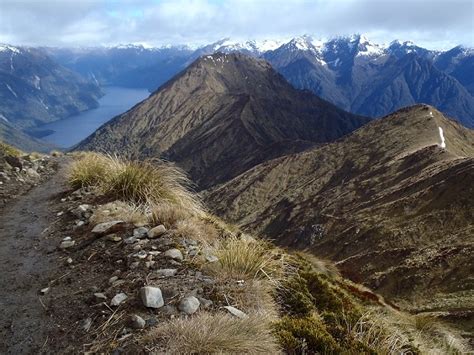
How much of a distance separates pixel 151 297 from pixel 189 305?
0.46 meters

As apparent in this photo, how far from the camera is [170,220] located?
26.9 ft

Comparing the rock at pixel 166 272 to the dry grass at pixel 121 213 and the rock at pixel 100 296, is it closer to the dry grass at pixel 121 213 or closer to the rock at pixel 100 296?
the rock at pixel 100 296

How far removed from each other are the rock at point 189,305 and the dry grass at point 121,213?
9.96 feet

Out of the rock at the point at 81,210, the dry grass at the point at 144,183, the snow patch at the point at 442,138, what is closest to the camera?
the rock at the point at 81,210

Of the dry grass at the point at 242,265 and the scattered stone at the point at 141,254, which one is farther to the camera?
the scattered stone at the point at 141,254

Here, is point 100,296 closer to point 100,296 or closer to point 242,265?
point 100,296

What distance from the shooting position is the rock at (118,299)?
221 inches

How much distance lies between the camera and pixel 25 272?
23.7 ft

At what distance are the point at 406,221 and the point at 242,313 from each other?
232 feet

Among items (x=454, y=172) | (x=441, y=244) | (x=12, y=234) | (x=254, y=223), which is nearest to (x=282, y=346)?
(x=12, y=234)

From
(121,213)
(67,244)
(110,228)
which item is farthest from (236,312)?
(121,213)

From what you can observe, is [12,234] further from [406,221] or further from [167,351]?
[406,221]

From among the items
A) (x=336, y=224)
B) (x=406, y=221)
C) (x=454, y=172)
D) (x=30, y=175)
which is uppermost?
(x=30, y=175)

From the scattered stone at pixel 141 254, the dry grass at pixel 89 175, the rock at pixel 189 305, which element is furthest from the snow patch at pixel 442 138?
the rock at pixel 189 305
